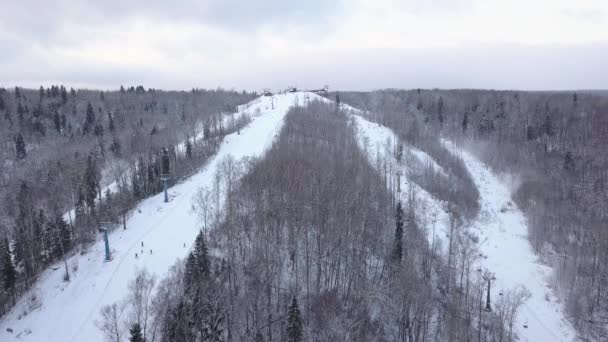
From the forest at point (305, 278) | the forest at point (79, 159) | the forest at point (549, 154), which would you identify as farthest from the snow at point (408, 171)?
the forest at point (79, 159)

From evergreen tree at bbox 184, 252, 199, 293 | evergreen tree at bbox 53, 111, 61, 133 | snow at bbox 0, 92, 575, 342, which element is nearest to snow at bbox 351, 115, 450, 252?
snow at bbox 0, 92, 575, 342

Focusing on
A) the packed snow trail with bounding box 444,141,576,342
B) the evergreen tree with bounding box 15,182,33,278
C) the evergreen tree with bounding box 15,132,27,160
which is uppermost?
the evergreen tree with bounding box 15,132,27,160

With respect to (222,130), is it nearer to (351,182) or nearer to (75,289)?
(351,182)

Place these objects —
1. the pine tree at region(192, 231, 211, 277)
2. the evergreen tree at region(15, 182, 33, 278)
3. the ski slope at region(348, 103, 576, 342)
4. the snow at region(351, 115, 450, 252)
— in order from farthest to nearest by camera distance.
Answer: the snow at region(351, 115, 450, 252), the evergreen tree at region(15, 182, 33, 278), the ski slope at region(348, 103, 576, 342), the pine tree at region(192, 231, 211, 277)

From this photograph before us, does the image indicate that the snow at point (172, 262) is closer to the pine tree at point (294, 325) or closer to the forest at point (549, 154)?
the forest at point (549, 154)

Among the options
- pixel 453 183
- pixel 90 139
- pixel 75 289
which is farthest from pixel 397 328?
pixel 90 139

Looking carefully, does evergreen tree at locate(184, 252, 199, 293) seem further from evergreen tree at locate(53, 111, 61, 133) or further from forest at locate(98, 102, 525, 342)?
evergreen tree at locate(53, 111, 61, 133)
